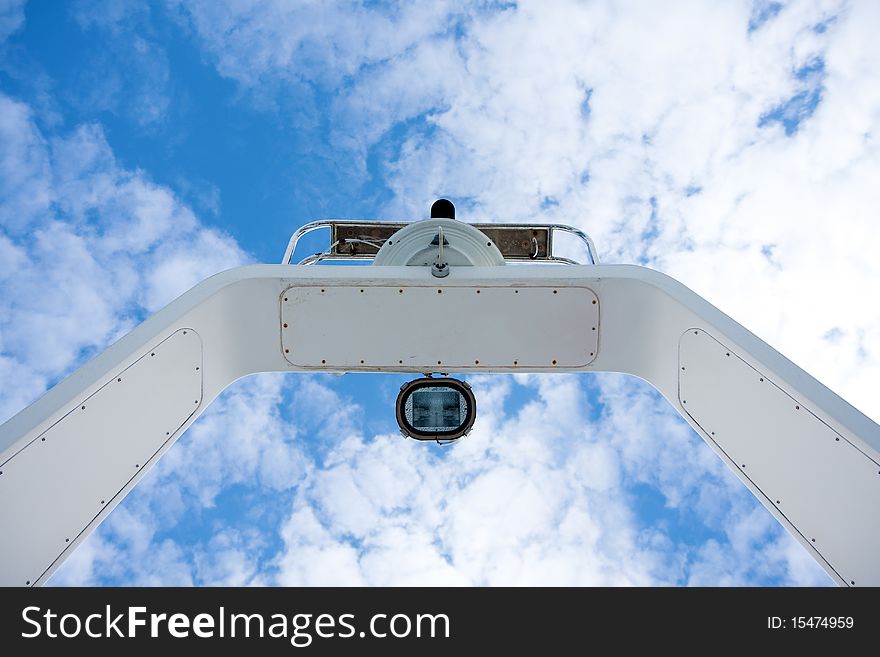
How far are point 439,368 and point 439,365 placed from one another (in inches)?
0.6

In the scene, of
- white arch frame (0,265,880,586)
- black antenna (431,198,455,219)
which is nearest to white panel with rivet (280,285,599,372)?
white arch frame (0,265,880,586)

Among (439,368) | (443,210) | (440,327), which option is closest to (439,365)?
(439,368)

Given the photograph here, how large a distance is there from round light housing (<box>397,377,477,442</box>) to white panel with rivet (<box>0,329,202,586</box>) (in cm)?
80

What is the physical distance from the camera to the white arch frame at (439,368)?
1483 millimetres

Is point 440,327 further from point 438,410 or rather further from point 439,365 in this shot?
point 438,410

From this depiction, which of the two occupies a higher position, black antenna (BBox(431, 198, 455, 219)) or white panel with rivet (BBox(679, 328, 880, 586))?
black antenna (BBox(431, 198, 455, 219))

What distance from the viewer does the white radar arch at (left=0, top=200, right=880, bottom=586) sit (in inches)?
58.6

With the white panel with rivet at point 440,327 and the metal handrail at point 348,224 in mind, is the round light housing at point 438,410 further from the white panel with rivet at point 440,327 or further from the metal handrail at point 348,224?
the metal handrail at point 348,224

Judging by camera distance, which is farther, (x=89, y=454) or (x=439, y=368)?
(x=439, y=368)

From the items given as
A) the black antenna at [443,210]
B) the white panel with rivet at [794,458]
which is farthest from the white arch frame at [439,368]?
the black antenna at [443,210]

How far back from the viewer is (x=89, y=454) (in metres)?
1.68

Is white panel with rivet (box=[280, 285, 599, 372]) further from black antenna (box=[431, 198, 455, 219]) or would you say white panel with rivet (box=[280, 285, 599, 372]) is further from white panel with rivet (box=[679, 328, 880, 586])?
black antenna (box=[431, 198, 455, 219])
